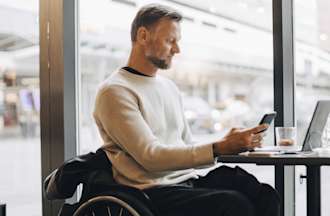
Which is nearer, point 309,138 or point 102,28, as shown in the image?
point 309,138

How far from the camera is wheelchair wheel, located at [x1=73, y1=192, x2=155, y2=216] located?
5.56 ft

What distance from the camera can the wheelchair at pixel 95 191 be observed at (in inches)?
67.9

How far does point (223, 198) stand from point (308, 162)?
326 millimetres

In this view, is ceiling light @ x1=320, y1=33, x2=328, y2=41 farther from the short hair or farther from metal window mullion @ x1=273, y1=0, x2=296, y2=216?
the short hair

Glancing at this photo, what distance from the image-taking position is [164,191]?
1.87 m

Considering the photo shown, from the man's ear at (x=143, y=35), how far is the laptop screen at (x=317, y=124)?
73cm

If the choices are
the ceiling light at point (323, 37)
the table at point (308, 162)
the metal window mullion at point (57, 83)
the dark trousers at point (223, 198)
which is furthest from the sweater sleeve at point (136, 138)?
the ceiling light at point (323, 37)

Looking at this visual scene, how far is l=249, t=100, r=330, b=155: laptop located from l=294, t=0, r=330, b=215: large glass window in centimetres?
58

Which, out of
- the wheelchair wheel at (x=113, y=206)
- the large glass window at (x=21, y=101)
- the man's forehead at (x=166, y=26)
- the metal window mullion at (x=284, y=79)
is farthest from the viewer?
the large glass window at (x=21, y=101)

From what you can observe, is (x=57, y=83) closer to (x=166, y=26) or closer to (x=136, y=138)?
(x=166, y=26)

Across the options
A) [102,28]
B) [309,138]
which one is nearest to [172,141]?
[309,138]

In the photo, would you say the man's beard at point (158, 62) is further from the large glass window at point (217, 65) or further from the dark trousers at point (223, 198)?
the large glass window at point (217, 65)

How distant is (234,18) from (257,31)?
15cm

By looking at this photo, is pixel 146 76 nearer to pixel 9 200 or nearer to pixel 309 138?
pixel 309 138
